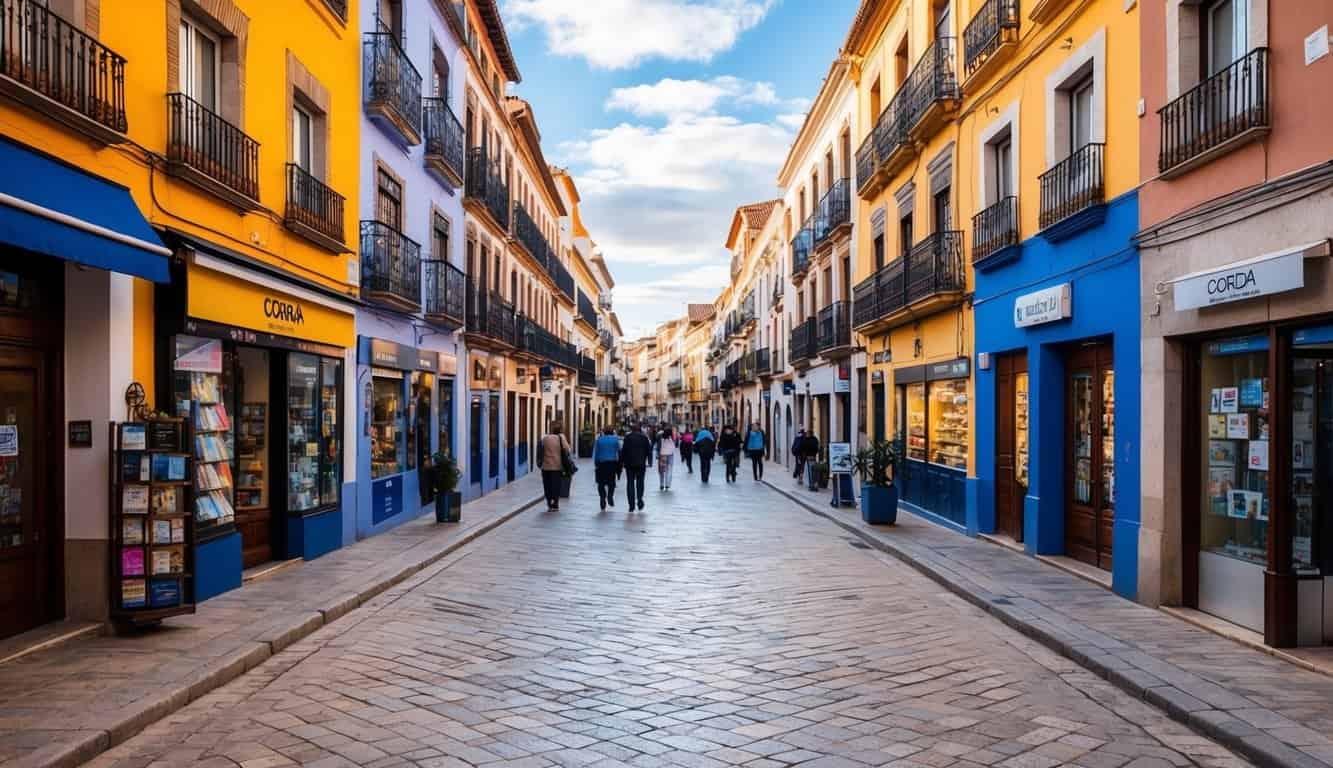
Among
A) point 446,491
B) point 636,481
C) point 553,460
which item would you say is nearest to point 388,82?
point 446,491

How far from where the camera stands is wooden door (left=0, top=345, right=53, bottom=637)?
705cm

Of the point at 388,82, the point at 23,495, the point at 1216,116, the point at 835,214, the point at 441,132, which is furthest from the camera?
the point at 835,214

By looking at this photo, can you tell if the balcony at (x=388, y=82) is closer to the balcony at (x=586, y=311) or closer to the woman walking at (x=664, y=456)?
the woman walking at (x=664, y=456)

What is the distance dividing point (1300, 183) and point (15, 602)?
9.59m

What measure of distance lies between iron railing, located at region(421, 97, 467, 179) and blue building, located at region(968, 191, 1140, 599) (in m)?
9.65

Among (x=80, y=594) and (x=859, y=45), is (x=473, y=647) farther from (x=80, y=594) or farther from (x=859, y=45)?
(x=859, y=45)

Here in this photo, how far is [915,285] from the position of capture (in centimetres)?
1669

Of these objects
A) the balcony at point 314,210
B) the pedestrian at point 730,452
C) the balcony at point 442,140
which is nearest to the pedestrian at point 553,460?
the balcony at point 442,140

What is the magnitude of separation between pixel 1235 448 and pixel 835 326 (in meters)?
16.3

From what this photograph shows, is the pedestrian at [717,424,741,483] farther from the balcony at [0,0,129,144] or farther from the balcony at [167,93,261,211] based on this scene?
the balcony at [0,0,129,144]

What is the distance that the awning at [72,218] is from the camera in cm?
607

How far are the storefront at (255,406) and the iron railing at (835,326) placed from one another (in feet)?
42.8

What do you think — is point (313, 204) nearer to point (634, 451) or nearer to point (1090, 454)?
point (634, 451)

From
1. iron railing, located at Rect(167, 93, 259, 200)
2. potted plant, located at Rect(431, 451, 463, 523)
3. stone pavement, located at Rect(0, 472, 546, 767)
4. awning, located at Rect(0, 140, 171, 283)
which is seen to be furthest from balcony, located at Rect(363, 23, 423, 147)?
awning, located at Rect(0, 140, 171, 283)
